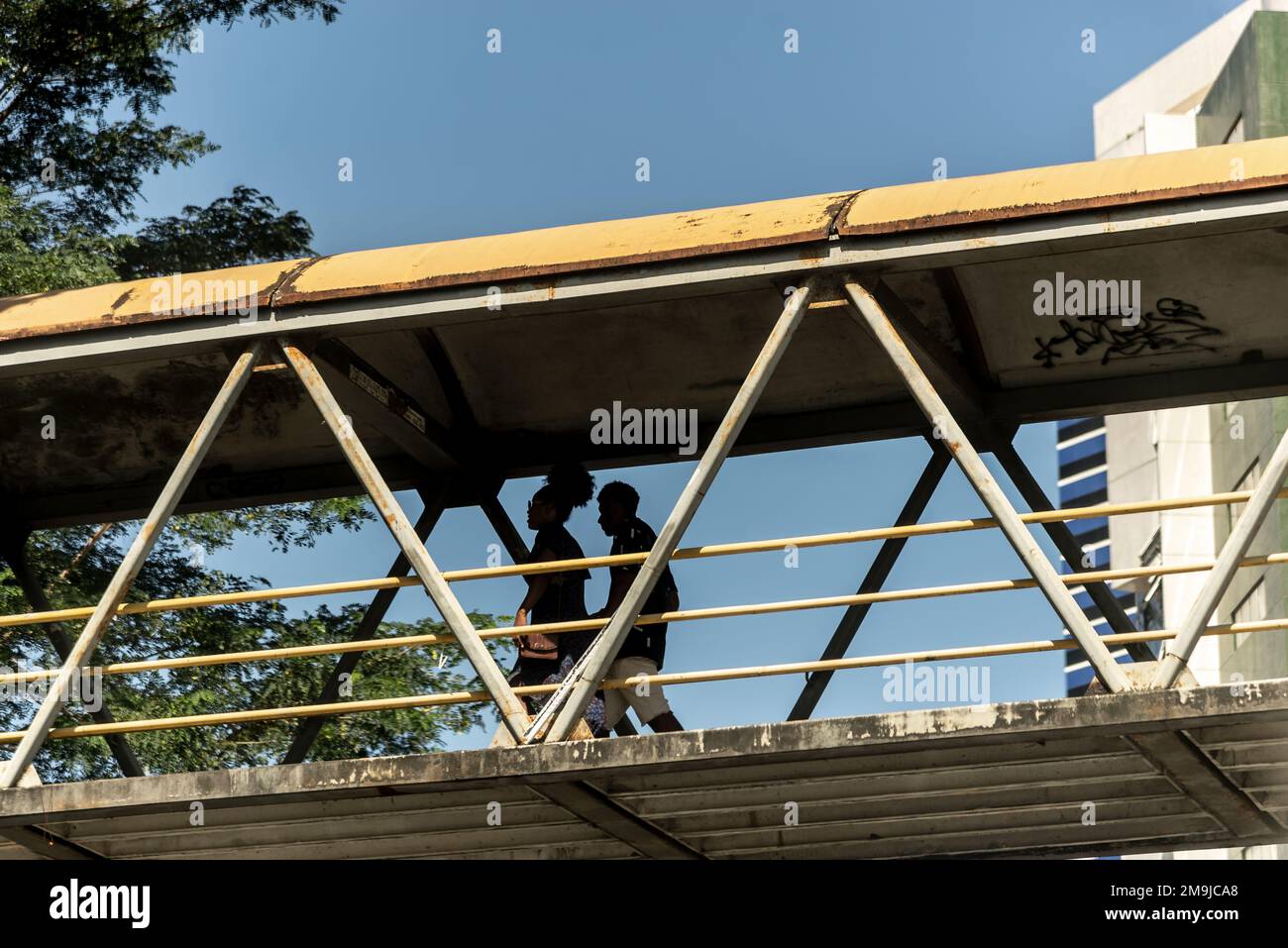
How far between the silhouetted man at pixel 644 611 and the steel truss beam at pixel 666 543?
2.45 ft

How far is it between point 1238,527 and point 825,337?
387 cm

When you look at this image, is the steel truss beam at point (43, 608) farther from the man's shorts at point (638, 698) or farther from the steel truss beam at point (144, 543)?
the man's shorts at point (638, 698)

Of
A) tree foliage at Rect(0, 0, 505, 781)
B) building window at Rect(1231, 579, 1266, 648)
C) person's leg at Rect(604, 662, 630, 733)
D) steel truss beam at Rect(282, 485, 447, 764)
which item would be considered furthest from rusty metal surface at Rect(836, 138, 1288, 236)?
building window at Rect(1231, 579, 1266, 648)

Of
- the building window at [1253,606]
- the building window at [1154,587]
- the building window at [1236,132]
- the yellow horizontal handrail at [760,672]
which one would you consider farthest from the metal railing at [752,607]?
the building window at [1154,587]

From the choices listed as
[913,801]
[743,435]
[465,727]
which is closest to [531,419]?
[743,435]

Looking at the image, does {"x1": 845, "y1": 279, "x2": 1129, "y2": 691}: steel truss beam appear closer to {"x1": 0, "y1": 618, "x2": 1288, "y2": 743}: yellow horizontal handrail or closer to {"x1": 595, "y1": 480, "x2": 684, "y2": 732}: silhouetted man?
A: {"x1": 0, "y1": 618, "x2": 1288, "y2": 743}: yellow horizontal handrail

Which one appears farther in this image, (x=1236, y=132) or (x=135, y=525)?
(x=1236, y=132)

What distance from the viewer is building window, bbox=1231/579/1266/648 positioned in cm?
3650

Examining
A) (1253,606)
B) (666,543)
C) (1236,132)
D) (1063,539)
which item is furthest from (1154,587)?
(666,543)

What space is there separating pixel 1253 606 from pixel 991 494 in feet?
102

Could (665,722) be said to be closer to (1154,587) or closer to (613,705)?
(613,705)

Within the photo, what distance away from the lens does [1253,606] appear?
124 feet

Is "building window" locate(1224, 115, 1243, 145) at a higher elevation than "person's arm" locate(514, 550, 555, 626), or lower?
higher

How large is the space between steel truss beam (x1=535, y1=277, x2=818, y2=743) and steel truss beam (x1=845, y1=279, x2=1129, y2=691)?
355 mm
